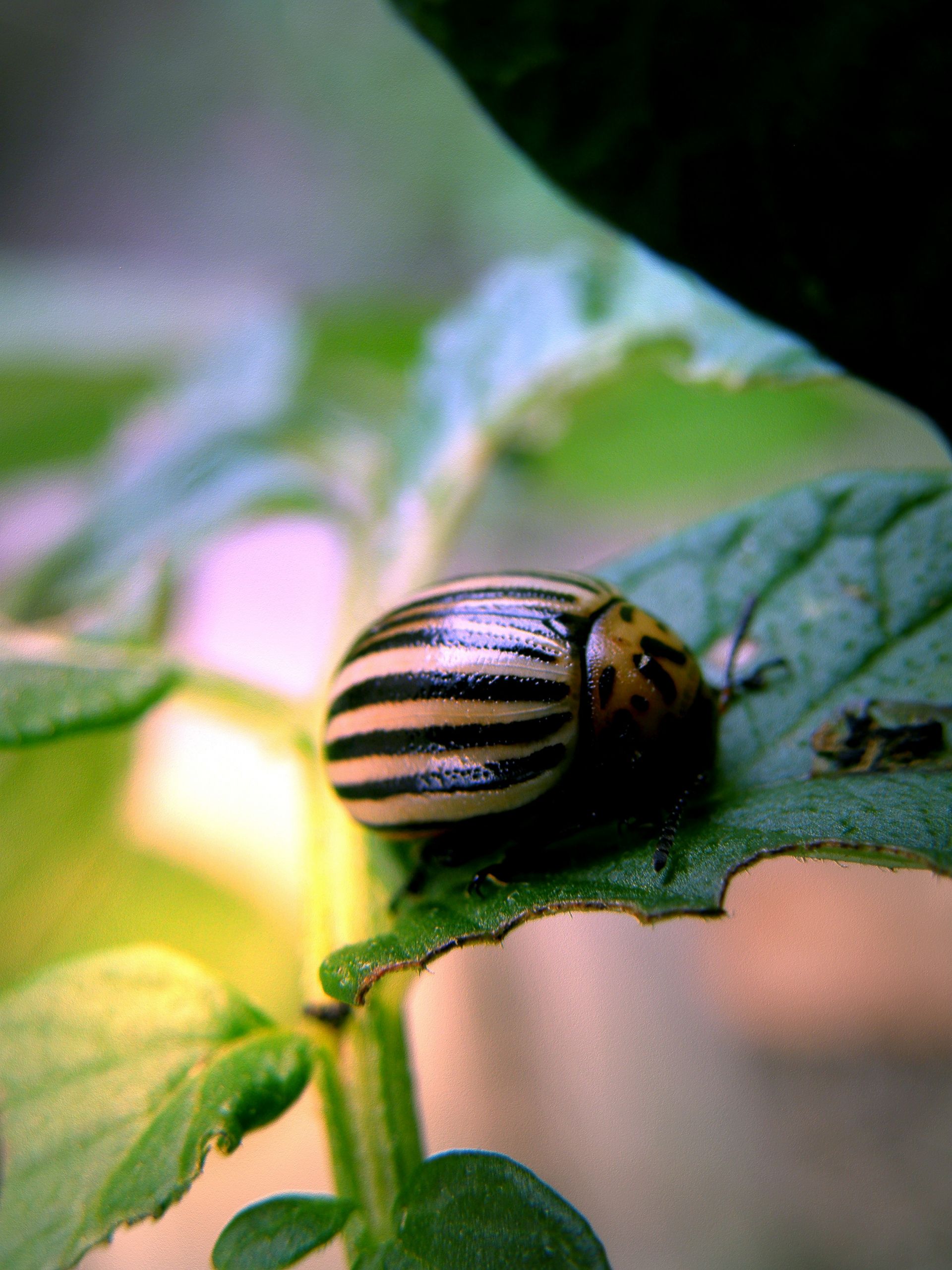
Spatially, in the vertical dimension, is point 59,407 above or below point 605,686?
above

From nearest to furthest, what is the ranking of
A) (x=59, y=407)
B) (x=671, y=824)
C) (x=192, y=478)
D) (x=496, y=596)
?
(x=671, y=824)
(x=496, y=596)
(x=192, y=478)
(x=59, y=407)

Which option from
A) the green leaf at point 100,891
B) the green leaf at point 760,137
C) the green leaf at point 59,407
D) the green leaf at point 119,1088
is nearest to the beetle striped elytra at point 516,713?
the green leaf at point 119,1088

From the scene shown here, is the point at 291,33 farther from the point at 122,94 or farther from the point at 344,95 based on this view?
the point at 122,94

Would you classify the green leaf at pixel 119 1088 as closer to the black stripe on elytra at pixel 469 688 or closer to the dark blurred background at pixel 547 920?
the dark blurred background at pixel 547 920

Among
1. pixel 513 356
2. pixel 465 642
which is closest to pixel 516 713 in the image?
pixel 465 642

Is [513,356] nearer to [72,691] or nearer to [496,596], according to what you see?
[496,596]

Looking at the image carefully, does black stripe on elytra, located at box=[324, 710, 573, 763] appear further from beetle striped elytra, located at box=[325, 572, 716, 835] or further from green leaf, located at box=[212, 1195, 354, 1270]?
green leaf, located at box=[212, 1195, 354, 1270]

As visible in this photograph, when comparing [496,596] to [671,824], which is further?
[496,596]

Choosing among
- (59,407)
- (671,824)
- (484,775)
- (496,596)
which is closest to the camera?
(671,824)
